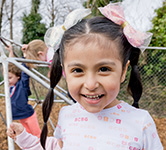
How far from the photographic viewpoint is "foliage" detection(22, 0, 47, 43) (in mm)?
10586

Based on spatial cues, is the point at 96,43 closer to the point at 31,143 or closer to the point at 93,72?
the point at 93,72

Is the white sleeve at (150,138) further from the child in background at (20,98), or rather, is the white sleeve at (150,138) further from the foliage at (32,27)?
the foliage at (32,27)

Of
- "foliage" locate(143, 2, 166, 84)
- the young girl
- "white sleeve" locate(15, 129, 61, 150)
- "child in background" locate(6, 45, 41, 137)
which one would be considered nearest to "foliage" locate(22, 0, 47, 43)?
"foliage" locate(143, 2, 166, 84)

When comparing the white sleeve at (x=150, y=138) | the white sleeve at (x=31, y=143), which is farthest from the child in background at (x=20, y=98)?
the white sleeve at (x=150, y=138)

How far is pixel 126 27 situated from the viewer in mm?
773

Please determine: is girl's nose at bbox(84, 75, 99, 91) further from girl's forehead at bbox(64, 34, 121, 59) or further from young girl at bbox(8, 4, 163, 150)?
girl's forehead at bbox(64, 34, 121, 59)

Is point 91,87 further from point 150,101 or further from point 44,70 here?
point 44,70

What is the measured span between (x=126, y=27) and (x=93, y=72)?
0.82 ft

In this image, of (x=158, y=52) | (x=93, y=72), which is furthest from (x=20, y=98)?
(x=158, y=52)

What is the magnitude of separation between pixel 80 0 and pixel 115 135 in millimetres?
8473

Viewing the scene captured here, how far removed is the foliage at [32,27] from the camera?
34.7 feet

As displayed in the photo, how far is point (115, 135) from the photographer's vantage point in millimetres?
771

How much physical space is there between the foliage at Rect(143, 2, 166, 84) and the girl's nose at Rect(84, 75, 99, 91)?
11.3 feet

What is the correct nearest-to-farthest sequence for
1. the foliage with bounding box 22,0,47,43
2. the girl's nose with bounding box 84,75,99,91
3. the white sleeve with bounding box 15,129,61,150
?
1. the girl's nose with bounding box 84,75,99,91
2. the white sleeve with bounding box 15,129,61,150
3. the foliage with bounding box 22,0,47,43
